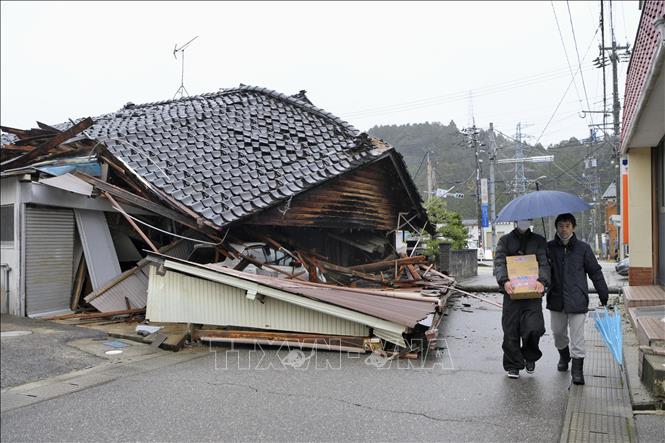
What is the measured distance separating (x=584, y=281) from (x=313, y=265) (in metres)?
5.59

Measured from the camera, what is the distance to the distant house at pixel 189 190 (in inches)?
340

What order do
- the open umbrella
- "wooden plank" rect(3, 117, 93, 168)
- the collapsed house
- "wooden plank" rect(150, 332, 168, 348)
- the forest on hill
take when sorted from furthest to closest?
the forest on hill < "wooden plank" rect(3, 117, 93, 168) < the collapsed house < "wooden plank" rect(150, 332, 168, 348) < the open umbrella

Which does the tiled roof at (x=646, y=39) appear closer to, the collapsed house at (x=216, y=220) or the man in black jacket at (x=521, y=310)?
the man in black jacket at (x=521, y=310)

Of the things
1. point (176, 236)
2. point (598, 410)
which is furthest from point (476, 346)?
point (176, 236)

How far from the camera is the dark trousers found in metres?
5.54

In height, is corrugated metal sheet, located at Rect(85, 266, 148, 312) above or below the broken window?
below

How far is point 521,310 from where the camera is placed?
5.64 meters

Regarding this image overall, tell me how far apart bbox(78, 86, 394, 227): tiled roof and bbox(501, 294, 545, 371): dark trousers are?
17.9 feet

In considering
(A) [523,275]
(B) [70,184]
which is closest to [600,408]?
(A) [523,275]

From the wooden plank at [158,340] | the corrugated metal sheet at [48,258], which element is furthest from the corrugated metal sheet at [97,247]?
the wooden plank at [158,340]

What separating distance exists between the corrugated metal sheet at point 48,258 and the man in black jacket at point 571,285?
7.88 meters

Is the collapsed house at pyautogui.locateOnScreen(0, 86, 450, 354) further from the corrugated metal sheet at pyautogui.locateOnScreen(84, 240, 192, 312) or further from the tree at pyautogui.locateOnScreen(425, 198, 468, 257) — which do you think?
the tree at pyautogui.locateOnScreen(425, 198, 468, 257)

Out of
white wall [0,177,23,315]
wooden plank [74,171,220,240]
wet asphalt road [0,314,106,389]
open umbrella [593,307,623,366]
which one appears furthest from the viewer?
wooden plank [74,171,220,240]

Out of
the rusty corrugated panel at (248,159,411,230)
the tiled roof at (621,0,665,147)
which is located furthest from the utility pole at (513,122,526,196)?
the tiled roof at (621,0,665,147)
